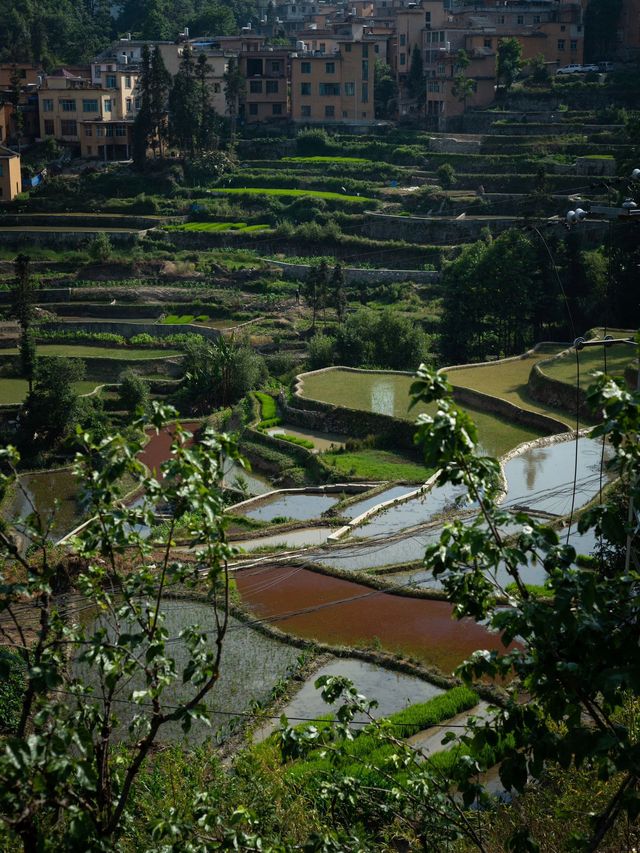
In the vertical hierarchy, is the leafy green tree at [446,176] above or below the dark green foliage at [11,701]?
above

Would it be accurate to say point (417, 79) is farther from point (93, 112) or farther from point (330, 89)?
point (93, 112)

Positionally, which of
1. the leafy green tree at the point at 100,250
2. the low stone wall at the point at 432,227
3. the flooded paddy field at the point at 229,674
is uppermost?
the low stone wall at the point at 432,227

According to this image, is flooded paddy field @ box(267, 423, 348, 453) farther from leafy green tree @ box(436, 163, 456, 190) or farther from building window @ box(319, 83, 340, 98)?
building window @ box(319, 83, 340, 98)

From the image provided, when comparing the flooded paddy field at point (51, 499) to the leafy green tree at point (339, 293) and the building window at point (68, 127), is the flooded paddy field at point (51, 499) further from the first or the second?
the building window at point (68, 127)

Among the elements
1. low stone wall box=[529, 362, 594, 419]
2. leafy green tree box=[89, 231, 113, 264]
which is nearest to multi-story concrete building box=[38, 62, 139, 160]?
leafy green tree box=[89, 231, 113, 264]

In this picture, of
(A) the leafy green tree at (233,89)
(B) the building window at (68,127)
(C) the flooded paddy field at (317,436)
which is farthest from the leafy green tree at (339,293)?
(B) the building window at (68,127)

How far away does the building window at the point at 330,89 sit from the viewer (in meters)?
52.4

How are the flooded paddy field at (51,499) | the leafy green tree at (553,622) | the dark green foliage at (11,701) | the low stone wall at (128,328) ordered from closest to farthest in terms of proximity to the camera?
the leafy green tree at (553,622)
the dark green foliage at (11,701)
the flooded paddy field at (51,499)
the low stone wall at (128,328)

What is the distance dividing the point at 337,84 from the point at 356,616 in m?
41.1

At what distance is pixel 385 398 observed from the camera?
26562 mm

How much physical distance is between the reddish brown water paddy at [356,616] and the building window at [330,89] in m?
39.5

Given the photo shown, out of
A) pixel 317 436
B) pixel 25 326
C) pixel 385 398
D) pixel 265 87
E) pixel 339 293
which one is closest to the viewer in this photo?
pixel 317 436

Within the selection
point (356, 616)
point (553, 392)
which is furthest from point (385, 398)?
point (356, 616)

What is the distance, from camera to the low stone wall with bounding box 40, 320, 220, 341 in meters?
35.5
